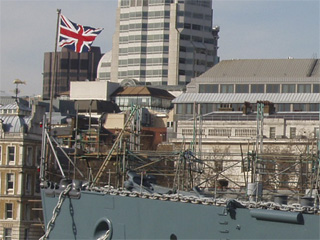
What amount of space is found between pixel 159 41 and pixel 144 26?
3.75 meters

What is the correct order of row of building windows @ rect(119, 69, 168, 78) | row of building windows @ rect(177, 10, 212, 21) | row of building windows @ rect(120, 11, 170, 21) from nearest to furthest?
row of building windows @ rect(120, 11, 170, 21)
row of building windows @ rect(177, 10, 212, 21)
row of building windows @ rect(119, 69, 168, 78)

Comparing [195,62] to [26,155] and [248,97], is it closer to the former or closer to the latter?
[248,97]

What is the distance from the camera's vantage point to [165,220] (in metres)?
36.6

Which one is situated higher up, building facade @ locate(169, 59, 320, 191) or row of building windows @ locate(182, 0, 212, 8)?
row of building windows @ locate(182, 0, 212, 8)

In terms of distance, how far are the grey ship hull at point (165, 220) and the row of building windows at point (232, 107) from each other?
196ft

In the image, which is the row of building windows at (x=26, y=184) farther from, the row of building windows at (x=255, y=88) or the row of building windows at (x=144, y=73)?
the row of building windows at (x=144, y=73)

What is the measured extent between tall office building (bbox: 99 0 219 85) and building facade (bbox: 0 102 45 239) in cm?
10796

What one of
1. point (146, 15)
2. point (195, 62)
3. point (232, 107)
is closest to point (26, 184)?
point (232, 107)

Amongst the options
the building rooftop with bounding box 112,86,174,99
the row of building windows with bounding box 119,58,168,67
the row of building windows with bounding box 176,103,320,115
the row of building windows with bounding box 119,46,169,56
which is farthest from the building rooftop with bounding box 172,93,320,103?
the row of building windows with bounding box 119,58,168,67

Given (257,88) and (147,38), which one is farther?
(147,38)

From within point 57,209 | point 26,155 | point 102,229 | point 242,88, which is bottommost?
point 102,229

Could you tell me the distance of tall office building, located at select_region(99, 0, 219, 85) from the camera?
18375 cm

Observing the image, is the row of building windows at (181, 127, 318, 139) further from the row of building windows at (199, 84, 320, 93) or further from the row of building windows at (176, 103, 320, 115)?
the row of building windows at (199, 84, 320, 93)

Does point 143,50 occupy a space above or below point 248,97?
above
